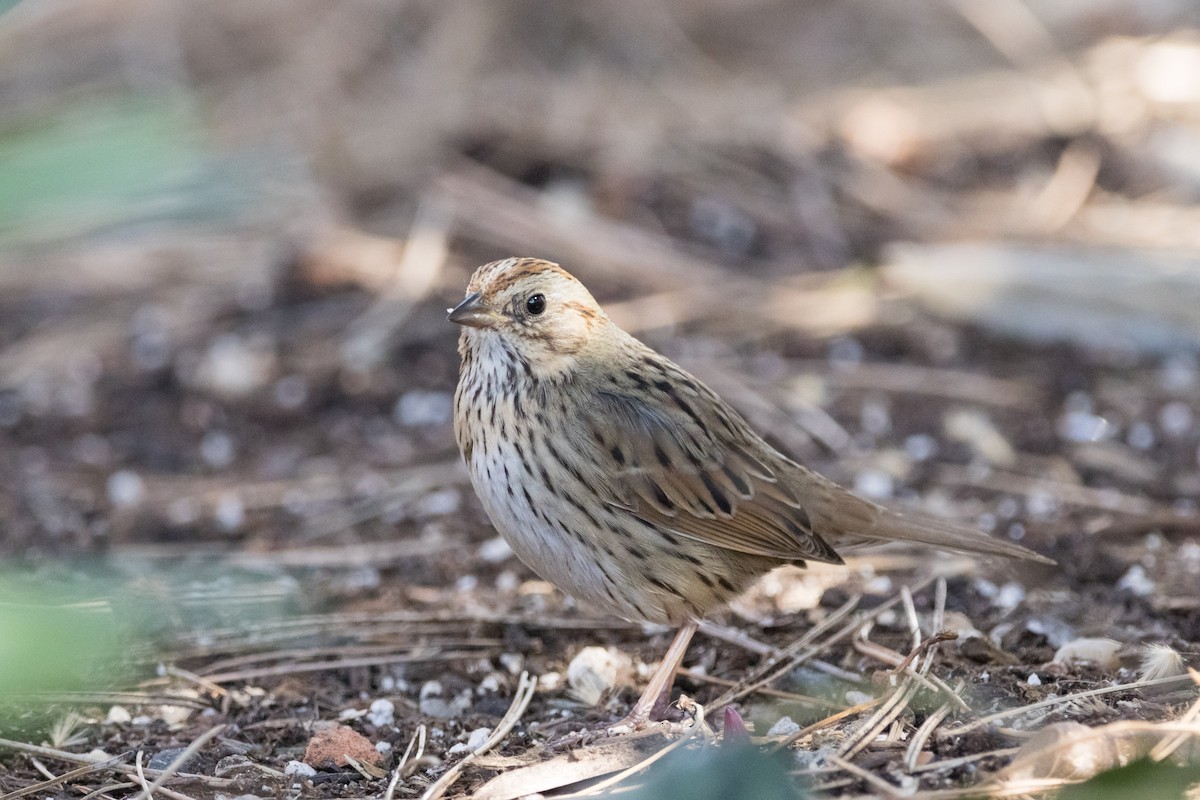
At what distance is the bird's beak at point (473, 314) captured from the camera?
139 inches

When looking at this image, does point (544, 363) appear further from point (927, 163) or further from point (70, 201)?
point (927, 163)

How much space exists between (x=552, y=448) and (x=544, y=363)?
0.27 m

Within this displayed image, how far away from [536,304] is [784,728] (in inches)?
52.0

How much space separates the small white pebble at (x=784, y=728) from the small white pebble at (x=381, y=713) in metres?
1.03

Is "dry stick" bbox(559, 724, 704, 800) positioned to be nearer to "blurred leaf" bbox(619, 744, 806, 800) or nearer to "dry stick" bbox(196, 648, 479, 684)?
"blurred leaf" bbox(619, 744, 806, 800)

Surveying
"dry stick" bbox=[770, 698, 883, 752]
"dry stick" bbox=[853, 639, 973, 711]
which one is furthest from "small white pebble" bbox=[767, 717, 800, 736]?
"dry stick" bbox=[853, 639, 973, 711]

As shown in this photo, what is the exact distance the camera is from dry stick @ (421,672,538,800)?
2902 millimetres

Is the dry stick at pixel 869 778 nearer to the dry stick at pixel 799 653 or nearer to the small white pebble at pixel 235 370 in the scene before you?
the dry stick at pixel 799 653

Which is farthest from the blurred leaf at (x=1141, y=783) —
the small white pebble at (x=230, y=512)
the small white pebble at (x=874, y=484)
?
the small white pebble at (x=230, y=512)

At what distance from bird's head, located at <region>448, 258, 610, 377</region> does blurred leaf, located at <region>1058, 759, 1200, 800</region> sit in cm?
198

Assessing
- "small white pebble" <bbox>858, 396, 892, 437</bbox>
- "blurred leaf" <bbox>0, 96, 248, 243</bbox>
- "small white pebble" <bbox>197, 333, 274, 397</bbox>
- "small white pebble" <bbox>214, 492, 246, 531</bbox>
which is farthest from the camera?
"small white pebble" <bbox>197, 333, 274, 397</bbox>

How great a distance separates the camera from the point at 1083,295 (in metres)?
5.71

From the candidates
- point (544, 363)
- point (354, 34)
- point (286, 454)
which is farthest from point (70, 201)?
point (354, 34)

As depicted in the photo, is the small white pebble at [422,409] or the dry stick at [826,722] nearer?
the dry stick at [826,722]
